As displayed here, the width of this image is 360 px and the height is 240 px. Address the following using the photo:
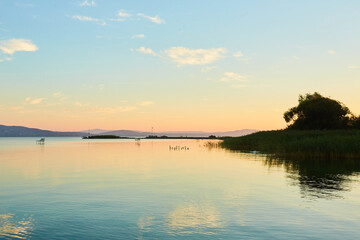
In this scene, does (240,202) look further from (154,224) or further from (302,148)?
(302,148)

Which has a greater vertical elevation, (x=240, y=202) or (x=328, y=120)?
(x=328, y=120)

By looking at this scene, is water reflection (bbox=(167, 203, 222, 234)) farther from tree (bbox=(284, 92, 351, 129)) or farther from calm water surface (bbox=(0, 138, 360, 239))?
tree (bbox=(284, 92, 351, 129))

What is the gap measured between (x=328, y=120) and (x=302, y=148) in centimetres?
5079

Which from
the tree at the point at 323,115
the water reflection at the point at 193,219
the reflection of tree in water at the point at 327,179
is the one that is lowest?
the water reflection at the point at 193,219

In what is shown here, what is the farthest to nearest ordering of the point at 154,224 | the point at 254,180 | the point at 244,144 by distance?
the point at 244,144 → the point at 254,180 → the point at 154,224

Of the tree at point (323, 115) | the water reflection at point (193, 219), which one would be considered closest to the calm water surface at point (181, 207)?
the water reflection at point (193, 219)

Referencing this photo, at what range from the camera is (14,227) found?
55.7 ft

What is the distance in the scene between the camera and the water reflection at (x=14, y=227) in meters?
15.6

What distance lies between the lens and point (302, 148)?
58844 millimetres

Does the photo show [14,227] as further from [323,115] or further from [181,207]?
[323,115]

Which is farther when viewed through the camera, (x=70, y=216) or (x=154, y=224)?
(x=70, y=216)

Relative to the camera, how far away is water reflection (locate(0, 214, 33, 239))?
51.3 ft

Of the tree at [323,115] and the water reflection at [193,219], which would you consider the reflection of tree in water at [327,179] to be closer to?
the water reflection at [193,219]

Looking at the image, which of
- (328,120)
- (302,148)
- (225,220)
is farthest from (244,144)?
(225,220)
